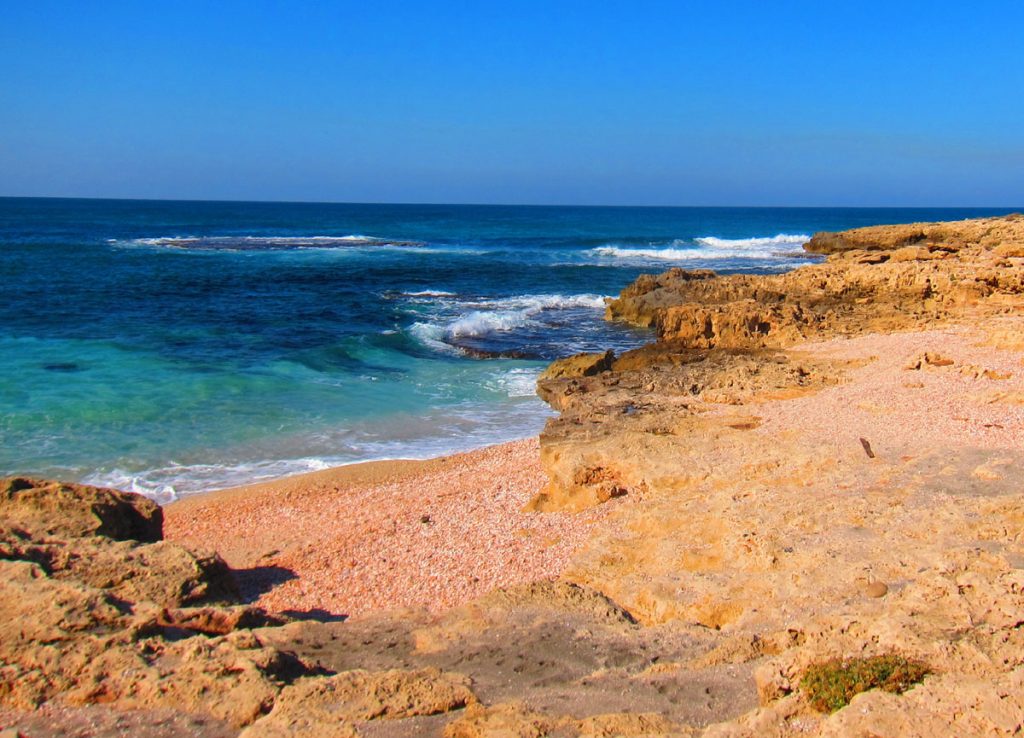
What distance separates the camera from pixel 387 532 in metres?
10.2

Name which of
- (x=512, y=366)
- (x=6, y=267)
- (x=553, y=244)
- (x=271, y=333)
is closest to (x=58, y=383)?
(x=271, y=333)

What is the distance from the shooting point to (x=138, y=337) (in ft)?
79.9

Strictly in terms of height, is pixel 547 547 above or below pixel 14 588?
below

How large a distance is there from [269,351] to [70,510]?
14.9 meters

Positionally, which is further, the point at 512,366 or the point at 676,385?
the point at 512,366

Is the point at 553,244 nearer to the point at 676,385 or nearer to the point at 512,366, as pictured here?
the point at 512,366

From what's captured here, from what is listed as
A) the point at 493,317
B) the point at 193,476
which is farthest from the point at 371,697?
the point at 493,317

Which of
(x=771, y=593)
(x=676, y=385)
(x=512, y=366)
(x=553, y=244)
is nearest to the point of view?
(x=771, y=593)

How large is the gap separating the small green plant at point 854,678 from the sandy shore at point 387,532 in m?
4.02

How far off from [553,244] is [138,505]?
60.9 m

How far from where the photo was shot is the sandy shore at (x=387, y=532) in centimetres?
865

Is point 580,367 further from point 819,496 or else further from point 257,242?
point 257,242

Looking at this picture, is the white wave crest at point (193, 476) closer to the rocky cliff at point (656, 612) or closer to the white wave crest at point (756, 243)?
the rocky cliff at point (656, 612)

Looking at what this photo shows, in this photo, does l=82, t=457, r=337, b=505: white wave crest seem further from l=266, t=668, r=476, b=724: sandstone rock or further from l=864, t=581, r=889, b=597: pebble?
l=864, t=581, r=889, b=597: pebble
